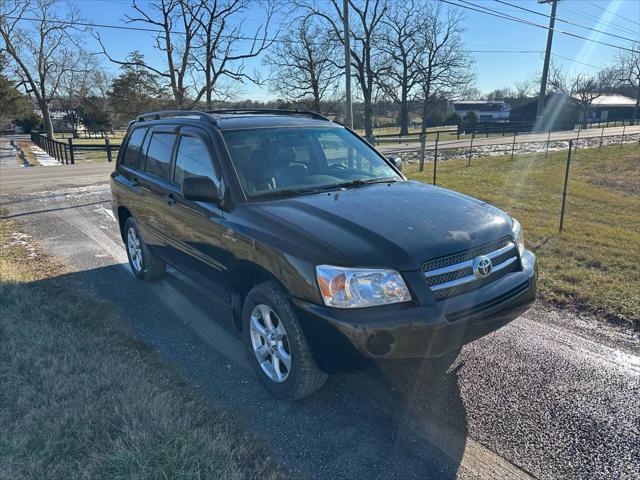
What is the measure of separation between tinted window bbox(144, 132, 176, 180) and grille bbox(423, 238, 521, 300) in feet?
9.08

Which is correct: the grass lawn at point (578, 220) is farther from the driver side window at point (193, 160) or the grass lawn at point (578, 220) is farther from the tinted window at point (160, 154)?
the tinted window at point (160, 154)

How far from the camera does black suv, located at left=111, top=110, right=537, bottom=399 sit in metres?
2.50

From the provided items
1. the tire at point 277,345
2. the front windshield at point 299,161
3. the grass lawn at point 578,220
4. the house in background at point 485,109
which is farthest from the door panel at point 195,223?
the house in background at point 485,109

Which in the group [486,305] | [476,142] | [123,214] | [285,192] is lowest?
[476,142]

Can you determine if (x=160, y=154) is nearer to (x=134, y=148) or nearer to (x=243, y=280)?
(x=134, y=148)

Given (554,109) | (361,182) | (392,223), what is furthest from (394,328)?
(554,109)

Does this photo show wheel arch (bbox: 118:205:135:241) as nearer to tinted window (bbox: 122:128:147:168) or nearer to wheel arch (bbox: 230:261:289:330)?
tinted window (bbox: 122:128:147:168)

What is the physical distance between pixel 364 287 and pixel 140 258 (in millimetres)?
3663

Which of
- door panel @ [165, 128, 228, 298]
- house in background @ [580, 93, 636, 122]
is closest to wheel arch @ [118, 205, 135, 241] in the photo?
door panel @ [165, 128, 228, 298]

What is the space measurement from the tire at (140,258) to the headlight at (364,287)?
9.83ft

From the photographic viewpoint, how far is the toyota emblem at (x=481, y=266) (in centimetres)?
273

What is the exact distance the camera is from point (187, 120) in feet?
13.3

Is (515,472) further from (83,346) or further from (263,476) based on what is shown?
(83,346)

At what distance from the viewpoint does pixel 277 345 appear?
2.97 m
